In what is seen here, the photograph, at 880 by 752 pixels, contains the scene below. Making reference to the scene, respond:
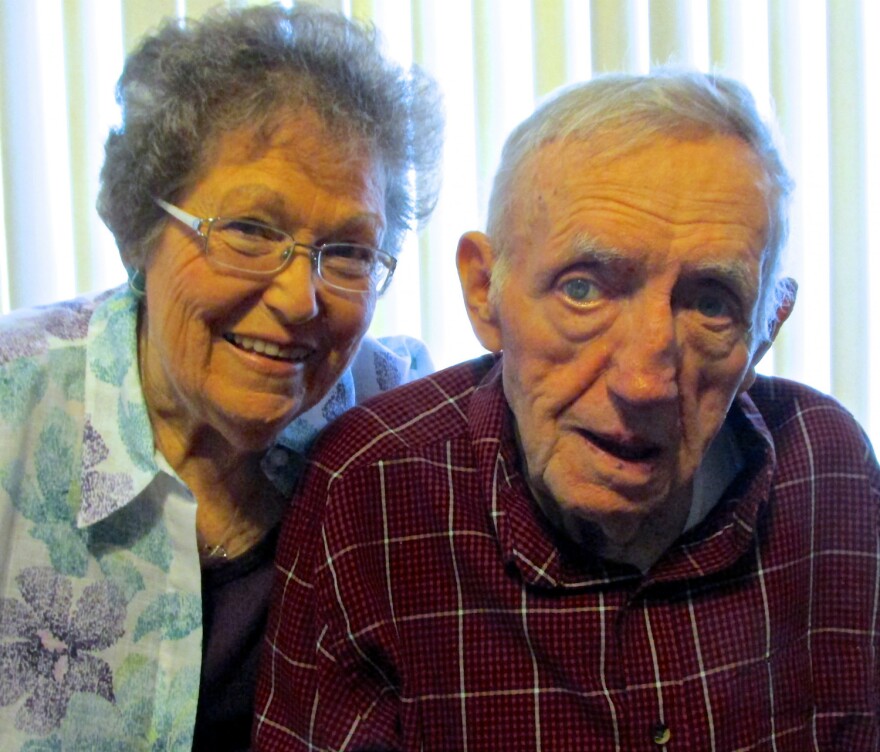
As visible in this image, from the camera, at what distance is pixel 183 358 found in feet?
4.08

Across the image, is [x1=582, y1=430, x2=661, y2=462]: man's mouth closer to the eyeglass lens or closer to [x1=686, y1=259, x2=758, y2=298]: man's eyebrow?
[x1=686, y1=259, x2=758, y2=298]: man's eyebrow

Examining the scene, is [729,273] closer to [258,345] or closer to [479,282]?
[479,282]

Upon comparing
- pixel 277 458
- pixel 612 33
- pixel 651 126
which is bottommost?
pixel 277 458

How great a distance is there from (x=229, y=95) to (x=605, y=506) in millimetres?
689

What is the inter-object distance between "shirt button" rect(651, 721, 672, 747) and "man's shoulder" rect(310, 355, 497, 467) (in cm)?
43

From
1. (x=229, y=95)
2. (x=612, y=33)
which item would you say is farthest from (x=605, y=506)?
(x=612, y=33)

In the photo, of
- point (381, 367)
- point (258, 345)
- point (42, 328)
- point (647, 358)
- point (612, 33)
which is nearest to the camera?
point (647, 358)

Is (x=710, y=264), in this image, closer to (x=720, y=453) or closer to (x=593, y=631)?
(x=720, y=453)

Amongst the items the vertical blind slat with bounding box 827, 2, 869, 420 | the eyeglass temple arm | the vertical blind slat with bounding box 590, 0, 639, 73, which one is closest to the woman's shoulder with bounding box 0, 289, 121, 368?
the eyeglass temple arm

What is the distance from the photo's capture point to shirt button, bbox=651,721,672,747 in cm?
113

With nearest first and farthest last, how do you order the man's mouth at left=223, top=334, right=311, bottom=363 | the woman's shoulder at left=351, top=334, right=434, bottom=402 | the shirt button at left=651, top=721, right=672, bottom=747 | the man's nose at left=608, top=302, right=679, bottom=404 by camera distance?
the man's nose at left=608, top=302, right=679, bottom=404 < the shirt button at left=651, top=721, right=672, bottom=747 < the man's mouth at left=223, top=334, right=311, bottom=363 < the woman's shoulder at left=351, top=334, right=434, bottom=402

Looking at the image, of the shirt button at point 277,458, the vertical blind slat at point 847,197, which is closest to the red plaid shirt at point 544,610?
the shirt button at point 277,458

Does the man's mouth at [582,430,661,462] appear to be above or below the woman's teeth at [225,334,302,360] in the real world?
below

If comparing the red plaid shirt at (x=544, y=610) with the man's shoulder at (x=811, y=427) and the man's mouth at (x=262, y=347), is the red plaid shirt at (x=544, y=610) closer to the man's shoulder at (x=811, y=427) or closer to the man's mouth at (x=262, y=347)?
the man's shoulder at (x=811, y=427)
